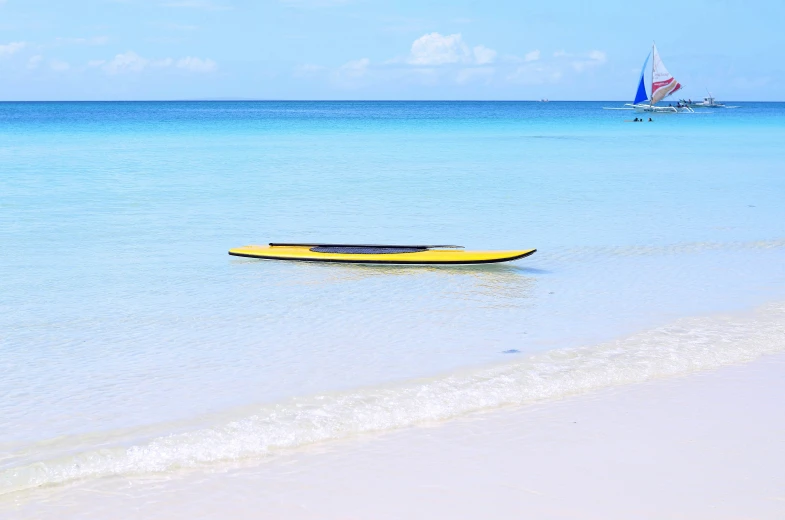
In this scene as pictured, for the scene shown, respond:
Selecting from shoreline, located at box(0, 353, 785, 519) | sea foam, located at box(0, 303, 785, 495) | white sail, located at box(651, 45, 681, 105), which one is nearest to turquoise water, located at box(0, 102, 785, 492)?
sea foam, located at box(0, 303, 785, 495)

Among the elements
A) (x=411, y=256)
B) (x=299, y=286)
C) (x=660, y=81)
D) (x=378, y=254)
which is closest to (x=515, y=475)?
(x=299, y=286)

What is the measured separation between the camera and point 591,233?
13.8m

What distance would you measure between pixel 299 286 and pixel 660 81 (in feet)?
266

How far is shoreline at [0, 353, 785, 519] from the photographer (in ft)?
14.2

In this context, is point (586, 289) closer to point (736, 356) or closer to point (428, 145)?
point (736, 356)

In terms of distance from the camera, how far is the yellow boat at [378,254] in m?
10.4

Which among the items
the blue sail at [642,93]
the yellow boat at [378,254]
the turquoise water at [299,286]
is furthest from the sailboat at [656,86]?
the yellow boat at [378,254]

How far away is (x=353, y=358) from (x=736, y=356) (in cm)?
319

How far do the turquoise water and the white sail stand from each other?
63917 millimetres

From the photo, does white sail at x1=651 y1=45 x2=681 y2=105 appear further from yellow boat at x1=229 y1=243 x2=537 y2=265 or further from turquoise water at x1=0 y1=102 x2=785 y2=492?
yellow boat at x1=229 y1=243 x2=537 y2=265

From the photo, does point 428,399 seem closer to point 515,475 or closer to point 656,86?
point 515,475

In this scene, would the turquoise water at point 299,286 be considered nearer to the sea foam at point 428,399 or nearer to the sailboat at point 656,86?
the sea foam at point 428,399

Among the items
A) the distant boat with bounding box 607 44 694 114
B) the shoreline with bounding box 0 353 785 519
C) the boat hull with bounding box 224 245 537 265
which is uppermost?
the distant boat with bounding box 607 44 694 114

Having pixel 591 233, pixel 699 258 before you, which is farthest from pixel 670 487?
pixel 591 233
